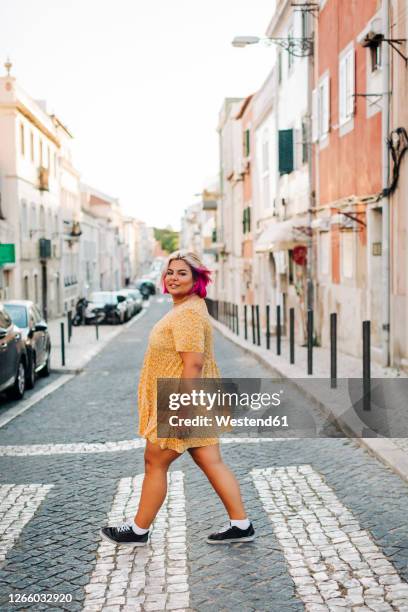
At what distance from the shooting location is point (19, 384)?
1184 cm

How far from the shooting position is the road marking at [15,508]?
202 inches

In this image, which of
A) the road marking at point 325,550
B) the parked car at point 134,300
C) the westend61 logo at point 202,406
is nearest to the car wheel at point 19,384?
the road marking at point 325,550

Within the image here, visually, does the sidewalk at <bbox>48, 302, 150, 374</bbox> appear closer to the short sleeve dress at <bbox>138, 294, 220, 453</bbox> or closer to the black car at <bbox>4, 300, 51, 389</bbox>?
the black car at <bbox>4, 300, 51, 389</bbox>

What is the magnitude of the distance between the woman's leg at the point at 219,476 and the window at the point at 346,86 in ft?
40.4

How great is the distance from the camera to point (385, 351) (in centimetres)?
1363

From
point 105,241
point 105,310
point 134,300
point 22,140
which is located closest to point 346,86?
point 105,310

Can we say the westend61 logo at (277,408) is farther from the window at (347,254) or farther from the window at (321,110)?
the window at (321,110)

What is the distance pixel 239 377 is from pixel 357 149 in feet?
16.5

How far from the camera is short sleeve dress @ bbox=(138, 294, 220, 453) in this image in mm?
4570

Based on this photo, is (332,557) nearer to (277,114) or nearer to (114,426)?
(114,426)

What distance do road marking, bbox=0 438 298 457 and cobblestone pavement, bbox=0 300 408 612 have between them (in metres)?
0.03

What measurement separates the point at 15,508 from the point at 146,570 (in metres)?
1.67

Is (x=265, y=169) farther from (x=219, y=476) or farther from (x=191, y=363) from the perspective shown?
(x=191, y=363)

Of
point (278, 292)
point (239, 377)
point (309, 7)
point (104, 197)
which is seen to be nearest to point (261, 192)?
point (278, 292)
